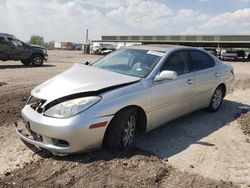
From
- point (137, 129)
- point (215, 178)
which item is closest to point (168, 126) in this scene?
point (137, 129)

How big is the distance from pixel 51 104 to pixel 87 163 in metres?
0.92

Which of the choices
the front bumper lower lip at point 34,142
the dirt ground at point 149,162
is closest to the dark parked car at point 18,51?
the dirt ground at point 149,162

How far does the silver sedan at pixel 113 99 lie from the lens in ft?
13.7

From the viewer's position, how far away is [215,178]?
4.11 meters

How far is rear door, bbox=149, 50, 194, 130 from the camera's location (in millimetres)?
5230

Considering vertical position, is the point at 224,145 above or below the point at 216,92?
below

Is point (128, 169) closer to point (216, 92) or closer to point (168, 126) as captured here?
point (168, 126)

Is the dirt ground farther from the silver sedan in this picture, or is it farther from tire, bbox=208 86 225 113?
tire, bbox=208 86 225 113

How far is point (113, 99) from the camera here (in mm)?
4441

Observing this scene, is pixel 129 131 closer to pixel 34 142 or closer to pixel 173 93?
pixel 173 93

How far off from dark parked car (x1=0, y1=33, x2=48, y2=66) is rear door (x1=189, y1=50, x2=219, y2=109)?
14342 millimetres

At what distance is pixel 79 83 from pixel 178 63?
221cm

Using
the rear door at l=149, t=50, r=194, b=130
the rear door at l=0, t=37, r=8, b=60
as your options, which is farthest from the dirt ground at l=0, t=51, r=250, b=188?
the rear door at l=0, t=37, r=8, b=60

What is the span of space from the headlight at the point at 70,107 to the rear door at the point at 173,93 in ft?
4.08
